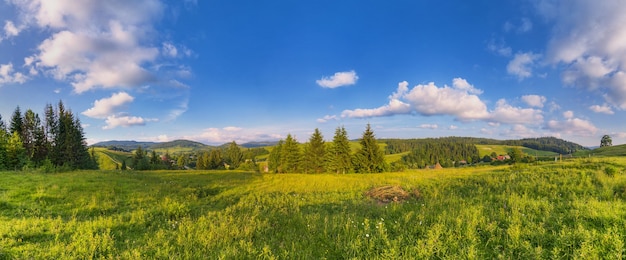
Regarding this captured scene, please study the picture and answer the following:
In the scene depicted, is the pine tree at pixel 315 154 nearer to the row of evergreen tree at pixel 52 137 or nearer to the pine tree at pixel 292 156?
the pine tree at pixel 292 156

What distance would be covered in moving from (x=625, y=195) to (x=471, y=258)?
861cm

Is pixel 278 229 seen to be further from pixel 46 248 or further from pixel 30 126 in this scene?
pixel 30 126

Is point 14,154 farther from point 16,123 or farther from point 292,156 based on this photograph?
point 292,156

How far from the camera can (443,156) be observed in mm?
148500

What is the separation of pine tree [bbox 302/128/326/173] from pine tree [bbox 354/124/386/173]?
1051cm

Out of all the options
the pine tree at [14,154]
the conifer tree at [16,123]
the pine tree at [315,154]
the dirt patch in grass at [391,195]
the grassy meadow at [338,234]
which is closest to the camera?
the grassy meadow at [338,234]

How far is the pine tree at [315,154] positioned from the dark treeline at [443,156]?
86472mm

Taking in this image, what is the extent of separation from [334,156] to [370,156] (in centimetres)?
786

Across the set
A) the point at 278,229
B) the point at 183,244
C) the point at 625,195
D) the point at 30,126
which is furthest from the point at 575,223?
the point at 30,126

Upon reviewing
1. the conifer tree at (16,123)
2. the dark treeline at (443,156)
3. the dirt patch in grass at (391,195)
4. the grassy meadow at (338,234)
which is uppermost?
the conifer tree at (16,123)

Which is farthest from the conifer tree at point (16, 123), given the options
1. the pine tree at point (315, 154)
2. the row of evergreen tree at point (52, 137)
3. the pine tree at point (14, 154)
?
the pine tree at point (315, 154)

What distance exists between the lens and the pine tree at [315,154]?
5869cm

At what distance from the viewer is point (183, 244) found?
5809mm

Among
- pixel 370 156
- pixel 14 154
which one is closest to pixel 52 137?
pixel 14 154
